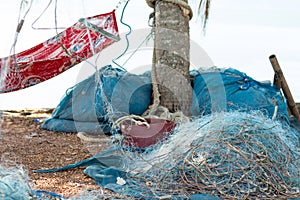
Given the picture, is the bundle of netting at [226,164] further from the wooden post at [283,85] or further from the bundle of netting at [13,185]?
the wooden post at [283,85]

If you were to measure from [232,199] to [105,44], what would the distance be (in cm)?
243

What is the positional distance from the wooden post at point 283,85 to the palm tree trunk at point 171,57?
A: 3.64 feet

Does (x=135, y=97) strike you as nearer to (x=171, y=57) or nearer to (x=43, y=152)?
(x=171, y=57)

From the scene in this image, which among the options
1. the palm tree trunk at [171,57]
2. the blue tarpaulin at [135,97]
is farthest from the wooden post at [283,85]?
the palm tree trunk at [171,57]

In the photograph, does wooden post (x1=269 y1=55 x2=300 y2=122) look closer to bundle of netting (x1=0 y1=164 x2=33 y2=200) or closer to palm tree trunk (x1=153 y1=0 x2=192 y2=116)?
palm tree trunk (x1=153 y1=0 x2=192 y2=116)

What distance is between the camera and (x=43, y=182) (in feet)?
11.5

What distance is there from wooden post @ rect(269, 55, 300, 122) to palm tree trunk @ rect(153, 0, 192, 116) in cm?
111

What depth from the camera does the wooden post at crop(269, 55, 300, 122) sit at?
5520mm

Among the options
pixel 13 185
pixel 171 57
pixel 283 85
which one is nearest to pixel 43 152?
pixel 171 57

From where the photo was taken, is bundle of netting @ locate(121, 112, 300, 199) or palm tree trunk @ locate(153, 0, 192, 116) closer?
bundle of netting @ locate(121, 112, 300, 199)

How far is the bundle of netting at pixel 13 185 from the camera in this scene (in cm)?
258

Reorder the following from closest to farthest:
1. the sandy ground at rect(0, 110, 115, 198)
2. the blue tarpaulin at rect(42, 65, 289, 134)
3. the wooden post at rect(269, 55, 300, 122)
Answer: the sandy ground at rect(0, 110, 115, 198) < the blue tarpaulin at rect(42, 65, 289, 134) < the wooden post at rect(269, 55, 300, 122)

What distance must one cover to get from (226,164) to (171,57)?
2164 mm

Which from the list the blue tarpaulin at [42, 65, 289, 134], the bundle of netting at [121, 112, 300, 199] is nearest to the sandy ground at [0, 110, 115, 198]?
the blue tarpaulin at [42, 65, 289, 134]
